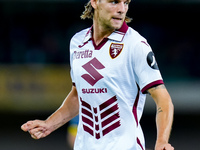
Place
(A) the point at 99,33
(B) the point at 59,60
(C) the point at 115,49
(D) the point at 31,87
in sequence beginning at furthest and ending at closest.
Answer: (B) the point at 59,60
(D) the point at 31,87
(A) the point at 99,33
(C) the point at 115,49

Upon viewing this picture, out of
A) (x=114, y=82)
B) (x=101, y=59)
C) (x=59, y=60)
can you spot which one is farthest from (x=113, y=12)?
(x=59, y=60)

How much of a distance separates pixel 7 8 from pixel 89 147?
15.9 m

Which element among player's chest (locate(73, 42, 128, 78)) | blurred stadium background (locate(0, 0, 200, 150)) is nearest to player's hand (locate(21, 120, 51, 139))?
player's chest (locate(73, 42, 128, 78))

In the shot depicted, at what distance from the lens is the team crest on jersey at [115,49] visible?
426 cm

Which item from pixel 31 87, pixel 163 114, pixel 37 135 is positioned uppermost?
pixel 163 114

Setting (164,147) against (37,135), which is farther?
(37,135)

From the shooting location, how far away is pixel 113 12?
4285 mm

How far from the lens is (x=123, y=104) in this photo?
4.26m

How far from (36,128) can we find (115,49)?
3.32 feet

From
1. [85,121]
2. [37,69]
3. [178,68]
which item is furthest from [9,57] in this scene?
[85,121]

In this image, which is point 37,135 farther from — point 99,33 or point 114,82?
point 99,33

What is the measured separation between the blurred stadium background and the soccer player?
7.27m

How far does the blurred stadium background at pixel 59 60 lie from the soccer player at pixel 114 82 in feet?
23.8

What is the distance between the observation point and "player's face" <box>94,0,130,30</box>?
427cm
